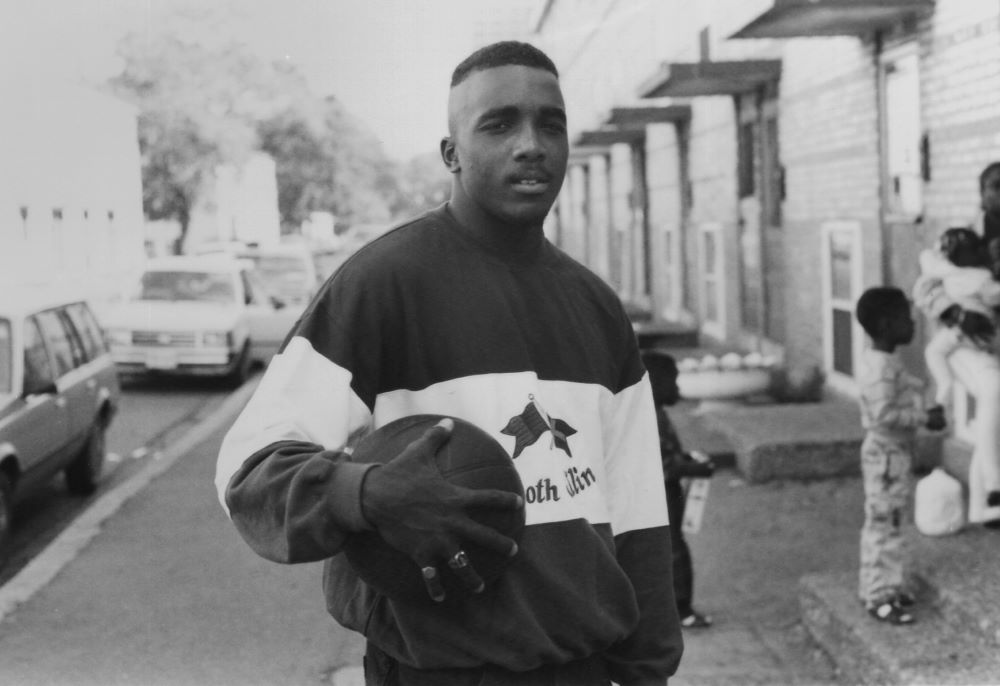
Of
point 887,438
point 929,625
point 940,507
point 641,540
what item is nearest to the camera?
point 641,540

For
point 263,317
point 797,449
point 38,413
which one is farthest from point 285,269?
point 797,449

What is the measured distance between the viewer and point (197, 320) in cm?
1648

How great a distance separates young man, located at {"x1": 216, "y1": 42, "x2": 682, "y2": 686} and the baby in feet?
15.8

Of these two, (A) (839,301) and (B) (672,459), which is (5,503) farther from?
(A) (839,301)

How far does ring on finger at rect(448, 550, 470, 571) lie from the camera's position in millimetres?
1804

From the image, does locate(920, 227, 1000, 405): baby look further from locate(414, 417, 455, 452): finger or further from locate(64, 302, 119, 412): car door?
locate(64, 302, 119, 412): car door

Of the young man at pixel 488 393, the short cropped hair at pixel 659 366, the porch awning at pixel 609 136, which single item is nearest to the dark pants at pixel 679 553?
the short cropped hair at pixel 659 366

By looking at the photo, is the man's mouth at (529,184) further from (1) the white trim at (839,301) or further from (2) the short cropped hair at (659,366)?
(1) the white trim at (839,301)

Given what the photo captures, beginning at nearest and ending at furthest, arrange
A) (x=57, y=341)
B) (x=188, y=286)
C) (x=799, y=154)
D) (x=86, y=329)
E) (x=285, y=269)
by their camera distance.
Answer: (x=57, y=341) → (x=86, y=329) → (x=799, y=154) → (x=188, y=286) → (x=285, y=269)

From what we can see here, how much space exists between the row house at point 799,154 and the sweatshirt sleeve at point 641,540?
19.2 feet

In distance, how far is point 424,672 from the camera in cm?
215

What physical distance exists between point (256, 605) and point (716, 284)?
10.5 metres

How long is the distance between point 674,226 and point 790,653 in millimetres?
13302

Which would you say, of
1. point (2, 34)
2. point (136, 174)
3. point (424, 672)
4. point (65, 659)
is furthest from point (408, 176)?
point (424, 672)
